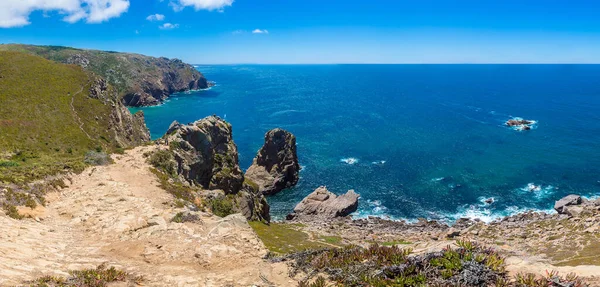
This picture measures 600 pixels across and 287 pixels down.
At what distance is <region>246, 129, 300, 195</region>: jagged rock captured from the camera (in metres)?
90.9

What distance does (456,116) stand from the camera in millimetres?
163250

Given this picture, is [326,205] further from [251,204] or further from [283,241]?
[283,241]

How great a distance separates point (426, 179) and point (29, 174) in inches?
3230

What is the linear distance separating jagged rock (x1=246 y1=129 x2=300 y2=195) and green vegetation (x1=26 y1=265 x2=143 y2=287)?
74.3 m

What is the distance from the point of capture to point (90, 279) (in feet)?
45.2

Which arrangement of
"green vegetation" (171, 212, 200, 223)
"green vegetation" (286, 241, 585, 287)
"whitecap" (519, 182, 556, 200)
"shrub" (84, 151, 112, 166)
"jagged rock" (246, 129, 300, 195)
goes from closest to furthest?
"green vegetation" (286, 241, 585, 287) < "green vegetation" (171, 212, 200, 223) < "shrub" (84, 151, 112, 166) < "whitecap" (519, 182, 556, 200) < "jagged rock" (246, 129, 300, 195)

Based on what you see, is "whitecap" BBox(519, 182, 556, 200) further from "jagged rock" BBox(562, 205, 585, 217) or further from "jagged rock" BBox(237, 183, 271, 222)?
"jagged rock" BBox(237, 183, 271, 222)

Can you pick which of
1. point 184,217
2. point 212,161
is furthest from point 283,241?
point 212,161

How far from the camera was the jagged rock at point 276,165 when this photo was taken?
298 feet

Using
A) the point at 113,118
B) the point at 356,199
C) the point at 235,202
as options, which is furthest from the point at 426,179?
the point at 113,118

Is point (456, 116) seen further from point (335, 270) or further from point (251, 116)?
point (335, 270)

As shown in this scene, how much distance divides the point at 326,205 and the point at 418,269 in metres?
64.8

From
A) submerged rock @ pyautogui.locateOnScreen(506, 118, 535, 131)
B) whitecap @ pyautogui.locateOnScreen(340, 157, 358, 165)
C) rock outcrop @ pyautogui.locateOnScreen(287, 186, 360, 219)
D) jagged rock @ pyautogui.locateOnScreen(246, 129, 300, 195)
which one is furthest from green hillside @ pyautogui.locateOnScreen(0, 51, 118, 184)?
submerged rock @ pyautogui.locateOnScreen(506, 118, 535, 131)

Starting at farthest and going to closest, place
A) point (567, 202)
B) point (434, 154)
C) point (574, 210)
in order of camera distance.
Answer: point (434, 154) < point (567, 202) < point (574, 210)
